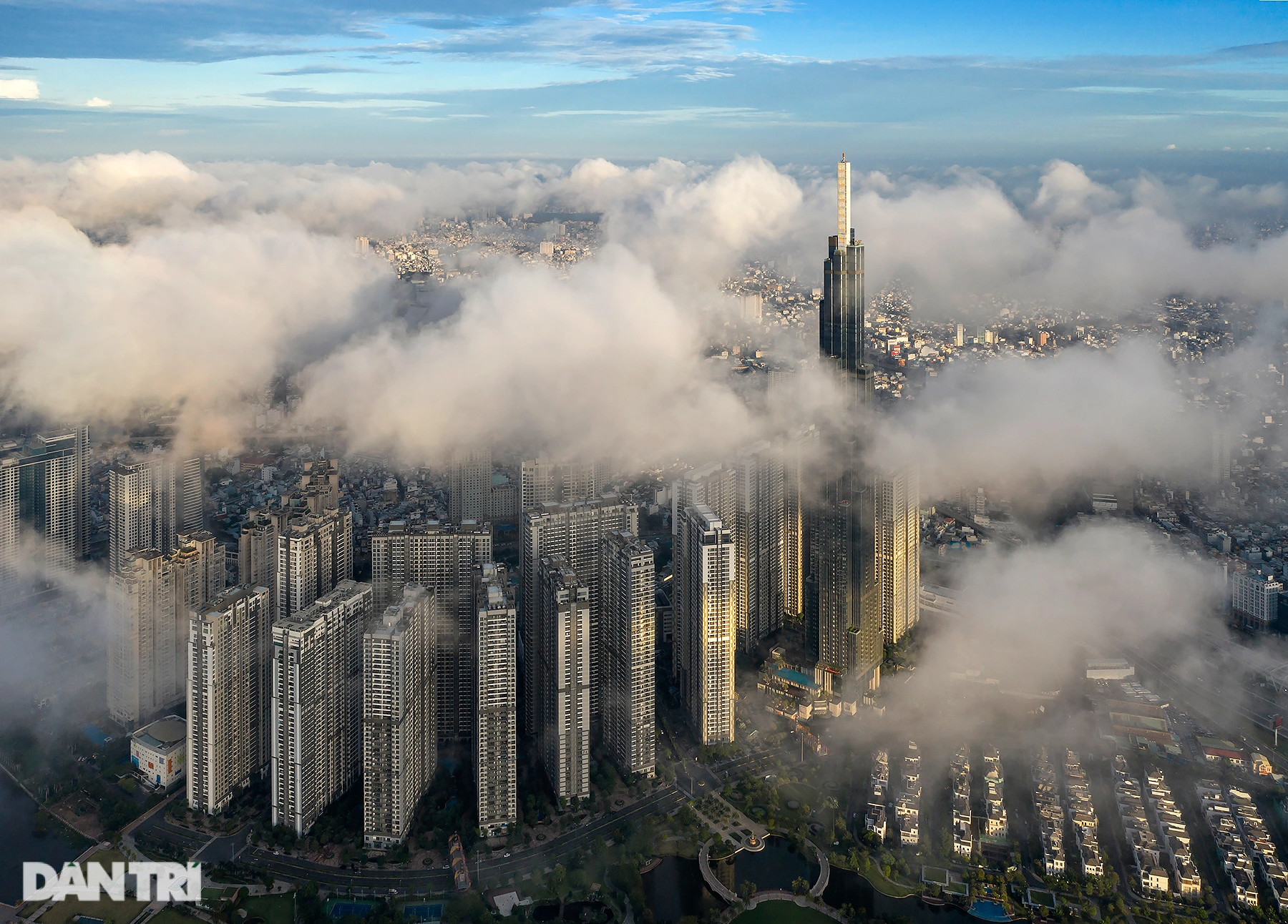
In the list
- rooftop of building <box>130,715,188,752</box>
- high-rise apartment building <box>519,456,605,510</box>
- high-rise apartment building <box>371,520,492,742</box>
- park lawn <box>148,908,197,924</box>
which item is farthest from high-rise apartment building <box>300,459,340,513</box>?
park lawn <box>148,908,197,924</box>

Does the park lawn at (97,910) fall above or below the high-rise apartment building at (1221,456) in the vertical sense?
below

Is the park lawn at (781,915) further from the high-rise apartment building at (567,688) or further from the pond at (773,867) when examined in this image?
the high-rise apartment building at (567,688)

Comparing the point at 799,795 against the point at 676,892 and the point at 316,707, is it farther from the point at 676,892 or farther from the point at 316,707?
the point at 316,707

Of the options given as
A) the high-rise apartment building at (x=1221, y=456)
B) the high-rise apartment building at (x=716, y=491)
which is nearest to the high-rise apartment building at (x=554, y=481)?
the high-rise apartment building at (x=716, y=491)

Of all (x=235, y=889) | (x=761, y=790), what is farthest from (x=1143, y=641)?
(x=235, y=889)

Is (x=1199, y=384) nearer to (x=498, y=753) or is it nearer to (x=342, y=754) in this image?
(x=498, y=753)

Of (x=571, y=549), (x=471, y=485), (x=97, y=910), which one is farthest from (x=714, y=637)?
(x=97, y=910)
